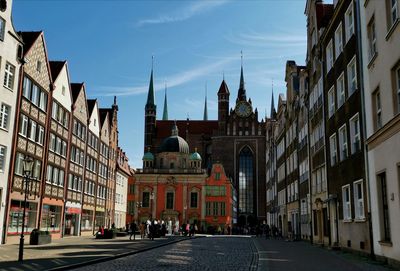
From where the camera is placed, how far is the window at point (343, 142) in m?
23.9

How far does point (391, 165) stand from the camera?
15.6m

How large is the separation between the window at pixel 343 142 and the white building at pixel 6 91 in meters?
19.9

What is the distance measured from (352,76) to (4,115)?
2055 cm

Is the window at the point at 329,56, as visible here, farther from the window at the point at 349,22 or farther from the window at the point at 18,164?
the window at the point at 18,164

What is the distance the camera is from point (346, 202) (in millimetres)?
23578

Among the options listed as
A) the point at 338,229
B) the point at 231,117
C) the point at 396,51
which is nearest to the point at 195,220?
the point at 231,117

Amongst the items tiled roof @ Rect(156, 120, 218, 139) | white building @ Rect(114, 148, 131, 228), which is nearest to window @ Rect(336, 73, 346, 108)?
white building @ Rect(114, 148, 131, 228)

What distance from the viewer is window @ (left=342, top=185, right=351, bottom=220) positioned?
75.3 ft

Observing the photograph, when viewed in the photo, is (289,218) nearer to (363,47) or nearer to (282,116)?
(282,116)

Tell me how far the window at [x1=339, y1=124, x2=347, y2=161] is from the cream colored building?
5.00 metres

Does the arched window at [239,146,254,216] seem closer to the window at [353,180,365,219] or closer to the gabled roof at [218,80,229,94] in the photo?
the gabled roof at [218,80,229,94]

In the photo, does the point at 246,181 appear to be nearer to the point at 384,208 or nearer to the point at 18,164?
the point at 18,164

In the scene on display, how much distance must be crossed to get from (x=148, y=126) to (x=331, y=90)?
290ft

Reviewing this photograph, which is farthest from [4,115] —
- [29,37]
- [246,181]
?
[246,181]
